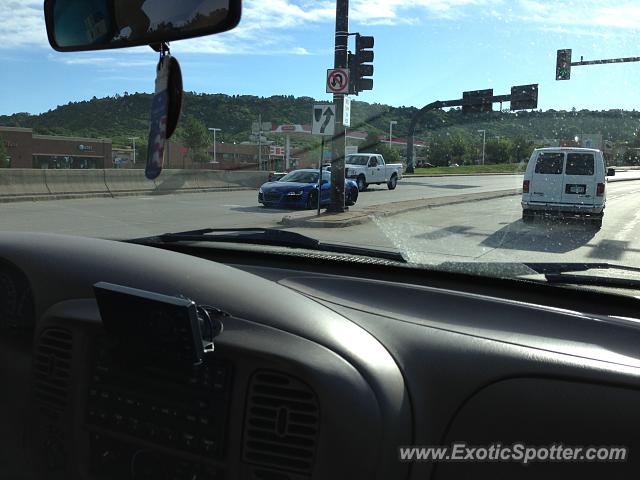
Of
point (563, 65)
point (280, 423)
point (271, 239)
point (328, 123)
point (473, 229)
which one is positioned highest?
point (328, 123)

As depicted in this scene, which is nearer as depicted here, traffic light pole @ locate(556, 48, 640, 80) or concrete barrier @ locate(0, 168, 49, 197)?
traffic light pole @ locate(556, 48, 640, 80)

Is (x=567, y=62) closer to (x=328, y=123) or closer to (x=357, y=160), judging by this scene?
(x=328, y=123)

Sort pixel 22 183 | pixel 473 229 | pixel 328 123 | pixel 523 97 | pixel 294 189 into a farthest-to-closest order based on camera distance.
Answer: pixel 22 183, pixel 294 189, pixel 328 123, pixel 473 229, pixel 523 97

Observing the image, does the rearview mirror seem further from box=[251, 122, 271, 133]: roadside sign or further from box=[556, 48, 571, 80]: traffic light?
box=[556, 48, 571, 80]: traffic light

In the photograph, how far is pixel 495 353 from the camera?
1764 millimetres

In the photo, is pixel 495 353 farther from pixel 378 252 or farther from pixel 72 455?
pixel 72 455

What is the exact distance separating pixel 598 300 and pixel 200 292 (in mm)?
1360

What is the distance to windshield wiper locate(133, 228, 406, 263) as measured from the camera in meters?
2.79

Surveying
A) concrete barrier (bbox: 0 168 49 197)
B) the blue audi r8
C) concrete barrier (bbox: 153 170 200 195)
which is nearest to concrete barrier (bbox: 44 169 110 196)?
concrete barrier (bbox: 0 168 49 197)

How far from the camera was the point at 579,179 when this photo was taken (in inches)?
187

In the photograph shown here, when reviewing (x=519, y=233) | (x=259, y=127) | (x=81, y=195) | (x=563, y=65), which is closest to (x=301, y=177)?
(x=81, y=195)

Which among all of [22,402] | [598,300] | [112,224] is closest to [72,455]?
[22,402]

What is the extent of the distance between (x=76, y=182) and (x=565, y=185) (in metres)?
18.3

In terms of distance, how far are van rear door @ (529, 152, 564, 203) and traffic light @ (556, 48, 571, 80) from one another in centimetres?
161
